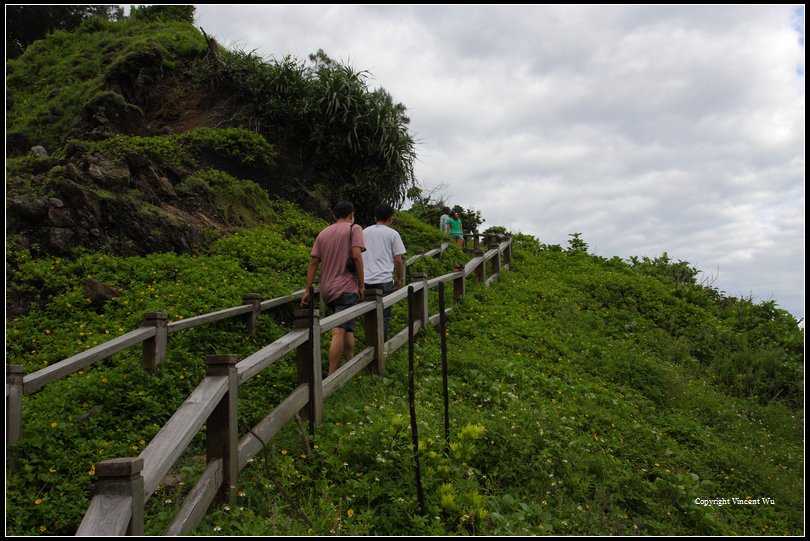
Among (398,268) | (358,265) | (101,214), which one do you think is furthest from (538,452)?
(101,214)

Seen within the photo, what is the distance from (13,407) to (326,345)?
135 inches

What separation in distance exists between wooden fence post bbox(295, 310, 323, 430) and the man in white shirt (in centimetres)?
224

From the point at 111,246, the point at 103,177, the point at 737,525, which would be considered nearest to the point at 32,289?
the point at 111,246

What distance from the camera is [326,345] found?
7273 millimetres

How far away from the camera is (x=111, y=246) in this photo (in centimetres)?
981

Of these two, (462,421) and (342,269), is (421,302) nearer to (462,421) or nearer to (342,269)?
(342,269)

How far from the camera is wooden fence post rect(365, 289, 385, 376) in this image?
21.6 ft

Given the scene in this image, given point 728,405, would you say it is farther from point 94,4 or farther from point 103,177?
point 94,4

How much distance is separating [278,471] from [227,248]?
715cm

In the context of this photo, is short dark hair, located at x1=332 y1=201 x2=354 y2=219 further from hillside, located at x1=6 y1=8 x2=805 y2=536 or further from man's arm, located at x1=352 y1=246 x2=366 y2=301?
hillside, located at x1=6 y1=8 x2=805 y2=536

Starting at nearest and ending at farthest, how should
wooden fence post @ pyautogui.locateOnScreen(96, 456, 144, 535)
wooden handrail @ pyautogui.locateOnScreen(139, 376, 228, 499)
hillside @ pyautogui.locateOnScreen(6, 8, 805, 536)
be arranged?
wooden fence post @ pyautogui.locateOnScreen(96, 456, 144, 535) < wooden handrail @ pyautogui.locateOnScreen(139, 376, 228, 499) < hillside @ pyautogui.locateOnScreen(6, 8, 805, 536)

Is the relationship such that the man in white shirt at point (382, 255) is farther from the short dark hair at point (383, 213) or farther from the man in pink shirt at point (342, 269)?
the man in pink shirt at point (342, 269)

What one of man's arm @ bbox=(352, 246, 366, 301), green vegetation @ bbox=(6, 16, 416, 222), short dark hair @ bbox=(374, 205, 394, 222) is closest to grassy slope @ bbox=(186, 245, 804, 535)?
man's arm @ bbox=(352, 246, 366, 301)

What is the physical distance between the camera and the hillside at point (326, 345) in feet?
13.8
